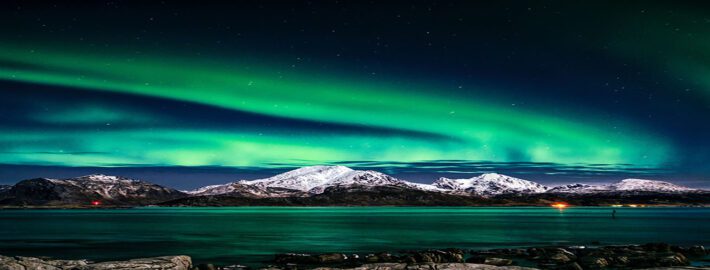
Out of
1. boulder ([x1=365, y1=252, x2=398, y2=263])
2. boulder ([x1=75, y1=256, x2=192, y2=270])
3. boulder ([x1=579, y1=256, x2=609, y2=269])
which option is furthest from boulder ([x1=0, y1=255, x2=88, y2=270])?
boulder ([x1=579, y1=256, x2=609, y2=269])

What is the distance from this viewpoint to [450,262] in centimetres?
4256

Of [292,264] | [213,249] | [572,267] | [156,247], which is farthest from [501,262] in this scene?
[156,247]

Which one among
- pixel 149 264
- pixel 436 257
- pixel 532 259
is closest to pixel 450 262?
pixel 436 257

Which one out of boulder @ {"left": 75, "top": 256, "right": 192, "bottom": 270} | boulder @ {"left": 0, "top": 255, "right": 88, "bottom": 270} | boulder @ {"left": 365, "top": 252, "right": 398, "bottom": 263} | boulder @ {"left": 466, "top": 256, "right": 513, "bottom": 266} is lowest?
boulder @ {"left": 365, "top": 252, "right": 398, "bottom": 263}

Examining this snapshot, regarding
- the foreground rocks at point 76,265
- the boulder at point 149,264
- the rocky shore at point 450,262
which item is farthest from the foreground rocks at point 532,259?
the foreground rocks at point 76,265

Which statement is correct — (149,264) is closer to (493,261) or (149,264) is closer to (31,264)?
(31,264)

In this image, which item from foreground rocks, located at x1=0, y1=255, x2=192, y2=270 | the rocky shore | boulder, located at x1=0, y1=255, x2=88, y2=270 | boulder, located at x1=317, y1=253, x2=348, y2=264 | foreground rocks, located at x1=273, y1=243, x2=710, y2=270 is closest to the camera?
boulder, located at x1=0, y1=255, x2=88, y2=270

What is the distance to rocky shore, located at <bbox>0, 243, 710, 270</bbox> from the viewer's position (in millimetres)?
34250

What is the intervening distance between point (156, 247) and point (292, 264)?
3128cm

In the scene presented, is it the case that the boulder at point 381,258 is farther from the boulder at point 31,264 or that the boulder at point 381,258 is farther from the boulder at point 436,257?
the boulder at point 31,264

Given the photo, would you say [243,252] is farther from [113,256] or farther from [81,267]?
[81,267]

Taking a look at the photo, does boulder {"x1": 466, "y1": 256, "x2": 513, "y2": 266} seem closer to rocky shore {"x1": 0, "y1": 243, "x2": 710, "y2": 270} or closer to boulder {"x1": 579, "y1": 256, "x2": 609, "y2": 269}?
rocky shore {"x1": 0, "y1": 243, "x2": 710, "y2": 270}

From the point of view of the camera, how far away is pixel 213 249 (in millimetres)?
63531

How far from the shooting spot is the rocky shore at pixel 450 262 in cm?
3425
